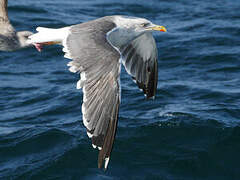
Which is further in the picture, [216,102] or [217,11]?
[217,11]

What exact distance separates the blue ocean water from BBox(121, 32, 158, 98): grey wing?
2.05 ft

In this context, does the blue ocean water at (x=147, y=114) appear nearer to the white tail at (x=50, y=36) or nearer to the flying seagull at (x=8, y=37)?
the flying seagull at (x=8, y=37)

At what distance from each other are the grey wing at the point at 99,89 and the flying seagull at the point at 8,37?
179 centimetres

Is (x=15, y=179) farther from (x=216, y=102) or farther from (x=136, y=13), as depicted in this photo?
(x=136, y=13)

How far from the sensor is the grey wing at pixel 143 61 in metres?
8.40

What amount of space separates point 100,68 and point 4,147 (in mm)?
2775

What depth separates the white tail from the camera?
277 inches

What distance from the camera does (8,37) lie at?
7.84m

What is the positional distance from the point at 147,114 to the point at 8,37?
110 inches

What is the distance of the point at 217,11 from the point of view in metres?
15.1

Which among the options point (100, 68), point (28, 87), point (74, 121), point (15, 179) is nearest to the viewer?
point (100, 68)

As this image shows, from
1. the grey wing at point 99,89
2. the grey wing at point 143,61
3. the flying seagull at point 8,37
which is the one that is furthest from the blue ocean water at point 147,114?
the flying seagull at point 8,37

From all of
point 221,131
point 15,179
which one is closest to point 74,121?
point 15,179

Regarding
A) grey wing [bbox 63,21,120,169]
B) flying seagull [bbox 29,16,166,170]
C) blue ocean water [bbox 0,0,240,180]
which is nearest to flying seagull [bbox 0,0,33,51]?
flying seagull [bbox 29,16,166,170]
